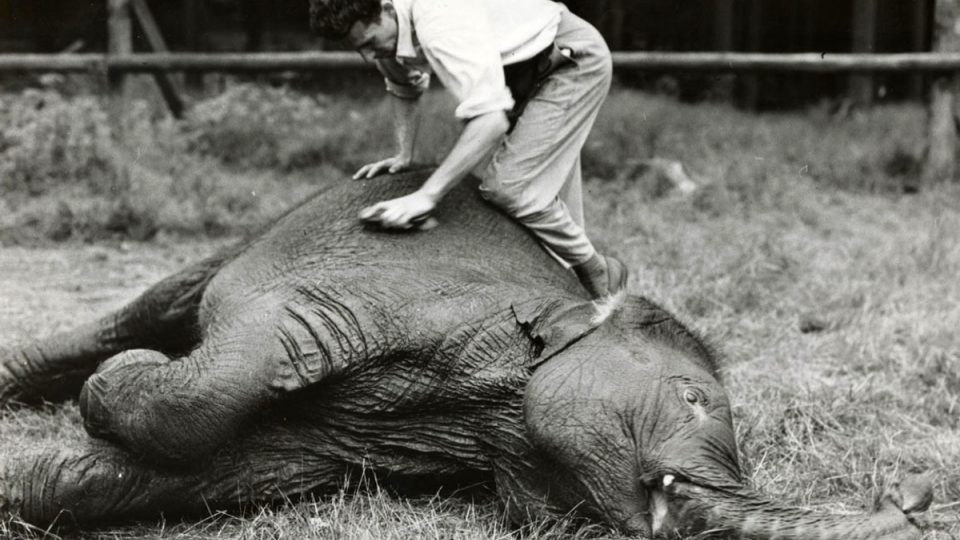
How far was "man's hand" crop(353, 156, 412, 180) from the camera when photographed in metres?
3.61

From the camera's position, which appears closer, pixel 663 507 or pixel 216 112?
pixel 663 507

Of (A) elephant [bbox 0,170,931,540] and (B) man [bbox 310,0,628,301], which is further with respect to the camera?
(B) man [bbox 310,0,628,301]

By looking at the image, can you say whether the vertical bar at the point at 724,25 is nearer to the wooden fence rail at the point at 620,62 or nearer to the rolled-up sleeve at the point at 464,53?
the wooden fence rail at the point at 620,62

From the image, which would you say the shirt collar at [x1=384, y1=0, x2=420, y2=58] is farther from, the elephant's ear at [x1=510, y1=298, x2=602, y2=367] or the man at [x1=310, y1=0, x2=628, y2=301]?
the elephant's ear at [x1=510, y1=298, x2=602, y2=367]

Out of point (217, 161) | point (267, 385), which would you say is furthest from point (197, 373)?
point (217, 161)

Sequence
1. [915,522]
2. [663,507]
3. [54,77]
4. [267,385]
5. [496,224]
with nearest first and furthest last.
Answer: [915,522] < [663,507] < [267,385] < [496,224] < [54,77]

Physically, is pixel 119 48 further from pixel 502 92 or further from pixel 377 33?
pixel 502 92

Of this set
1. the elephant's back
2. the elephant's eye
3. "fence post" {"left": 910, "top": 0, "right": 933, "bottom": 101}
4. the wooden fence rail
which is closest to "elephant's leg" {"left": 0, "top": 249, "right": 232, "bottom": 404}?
the elephant's back

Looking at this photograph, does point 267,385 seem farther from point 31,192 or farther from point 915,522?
point 31,192

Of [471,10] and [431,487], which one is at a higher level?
[471,10]

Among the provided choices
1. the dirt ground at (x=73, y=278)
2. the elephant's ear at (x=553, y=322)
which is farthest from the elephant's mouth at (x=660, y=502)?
the dirt ground at (x=73, y=278)

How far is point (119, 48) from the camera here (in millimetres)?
8570

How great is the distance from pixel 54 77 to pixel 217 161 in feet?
7.15

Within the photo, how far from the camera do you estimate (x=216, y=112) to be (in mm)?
8812
